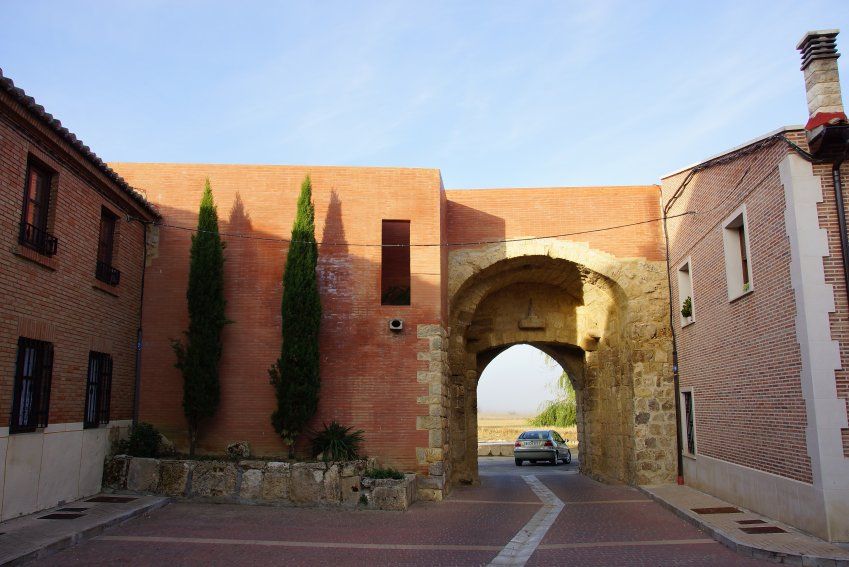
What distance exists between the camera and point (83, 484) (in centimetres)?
1069

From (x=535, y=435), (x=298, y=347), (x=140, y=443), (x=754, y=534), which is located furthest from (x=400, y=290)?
(x=535, y=435)

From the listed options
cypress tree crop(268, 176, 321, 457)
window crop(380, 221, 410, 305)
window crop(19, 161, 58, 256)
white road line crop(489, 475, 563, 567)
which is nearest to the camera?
white road line crop(489, 475, 563, 567)

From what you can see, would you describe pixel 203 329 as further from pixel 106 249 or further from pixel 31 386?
pixel 31 386

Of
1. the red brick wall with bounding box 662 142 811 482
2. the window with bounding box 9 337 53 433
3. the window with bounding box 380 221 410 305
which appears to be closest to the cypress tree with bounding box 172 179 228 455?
the window with bounding box 9 337 53 433

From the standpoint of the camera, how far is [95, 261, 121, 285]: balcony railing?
11.7 m

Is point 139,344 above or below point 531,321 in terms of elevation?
below

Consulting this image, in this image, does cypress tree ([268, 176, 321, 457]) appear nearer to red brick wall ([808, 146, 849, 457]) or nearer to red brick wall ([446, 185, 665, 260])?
red brick wall ([446, 185, 665, 260])

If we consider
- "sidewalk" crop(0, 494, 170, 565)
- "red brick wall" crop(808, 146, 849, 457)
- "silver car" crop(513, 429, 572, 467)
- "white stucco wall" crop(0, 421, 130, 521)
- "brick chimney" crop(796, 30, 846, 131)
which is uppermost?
"brick chimney" crop(796, 30, 846, 131)

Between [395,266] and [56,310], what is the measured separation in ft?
27.6

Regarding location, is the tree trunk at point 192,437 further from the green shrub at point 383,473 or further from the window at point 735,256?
the window at point 735,256

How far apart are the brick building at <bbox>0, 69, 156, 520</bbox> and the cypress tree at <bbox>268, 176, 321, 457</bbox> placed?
2857mm

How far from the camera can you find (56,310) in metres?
9.98

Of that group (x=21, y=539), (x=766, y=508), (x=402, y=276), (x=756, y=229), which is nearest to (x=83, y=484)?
(x=21, y=539)

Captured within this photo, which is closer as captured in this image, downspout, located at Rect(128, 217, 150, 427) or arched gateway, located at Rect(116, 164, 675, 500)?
downspout, located at Rect(128, 217, 150, 427)
